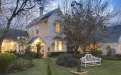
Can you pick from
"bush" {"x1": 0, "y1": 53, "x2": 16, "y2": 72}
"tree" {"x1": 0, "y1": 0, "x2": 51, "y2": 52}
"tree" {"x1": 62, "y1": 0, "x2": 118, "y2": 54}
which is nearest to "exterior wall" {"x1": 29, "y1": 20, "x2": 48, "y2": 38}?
"tree" {"x1": 0, "y1": 0, "x2": 51, "y2": 52}

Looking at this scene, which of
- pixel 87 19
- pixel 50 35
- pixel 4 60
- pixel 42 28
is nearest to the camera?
pixel 4 60

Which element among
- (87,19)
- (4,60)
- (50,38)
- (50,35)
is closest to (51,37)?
(50,38)

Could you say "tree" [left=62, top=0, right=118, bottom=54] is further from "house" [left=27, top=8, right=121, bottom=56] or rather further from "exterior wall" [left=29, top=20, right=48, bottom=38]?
A: "exterior wall" [left=29, top=20, right=48, bottom=38]

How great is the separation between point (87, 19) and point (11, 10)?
8.17 m

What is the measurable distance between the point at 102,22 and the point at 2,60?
1076cm

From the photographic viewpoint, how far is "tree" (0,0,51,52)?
11557mm

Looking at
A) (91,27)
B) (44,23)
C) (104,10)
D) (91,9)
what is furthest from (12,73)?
(44,23)

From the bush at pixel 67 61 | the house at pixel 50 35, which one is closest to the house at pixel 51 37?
the house at pixel 50 35

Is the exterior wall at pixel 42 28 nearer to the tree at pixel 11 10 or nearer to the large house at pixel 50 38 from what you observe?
the large house at pixel 50 38

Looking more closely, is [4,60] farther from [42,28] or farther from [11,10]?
[42,28]

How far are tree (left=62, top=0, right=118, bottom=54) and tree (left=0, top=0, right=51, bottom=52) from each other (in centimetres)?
534

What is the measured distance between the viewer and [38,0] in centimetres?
1761

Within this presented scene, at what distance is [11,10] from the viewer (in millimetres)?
13602

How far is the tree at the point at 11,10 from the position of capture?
11.6 m
